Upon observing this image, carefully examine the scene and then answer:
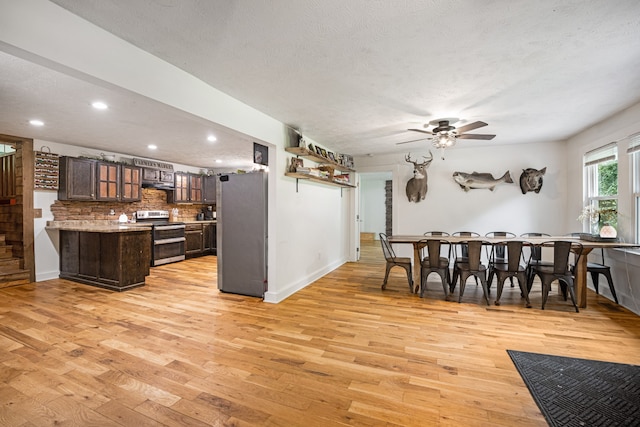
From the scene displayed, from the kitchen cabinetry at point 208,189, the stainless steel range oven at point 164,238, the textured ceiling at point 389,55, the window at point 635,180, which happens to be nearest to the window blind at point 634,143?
the window at point 635,180

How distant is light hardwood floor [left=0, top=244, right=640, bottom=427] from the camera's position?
1788mm

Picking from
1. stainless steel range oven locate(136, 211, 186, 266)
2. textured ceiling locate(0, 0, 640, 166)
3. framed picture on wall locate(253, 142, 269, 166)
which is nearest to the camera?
textured ceiling locate(0, 0, 640, 166)

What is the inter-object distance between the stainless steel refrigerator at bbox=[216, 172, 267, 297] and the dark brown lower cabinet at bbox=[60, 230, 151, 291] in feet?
4.93

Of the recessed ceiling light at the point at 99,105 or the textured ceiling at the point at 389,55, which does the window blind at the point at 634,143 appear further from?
the recessed ceiling light at the point at 99,105

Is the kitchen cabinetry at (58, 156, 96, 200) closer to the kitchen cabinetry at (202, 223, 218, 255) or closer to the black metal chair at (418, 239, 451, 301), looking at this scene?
the kitchen cabinetry at (202, 223, 218, 255)

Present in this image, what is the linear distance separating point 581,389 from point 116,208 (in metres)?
7.74

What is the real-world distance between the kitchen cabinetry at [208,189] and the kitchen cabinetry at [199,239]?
2.58 feet

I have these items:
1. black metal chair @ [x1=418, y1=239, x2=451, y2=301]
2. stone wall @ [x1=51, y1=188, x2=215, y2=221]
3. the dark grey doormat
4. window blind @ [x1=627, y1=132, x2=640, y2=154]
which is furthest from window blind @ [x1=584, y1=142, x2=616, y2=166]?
stone wall @ [x1=51, y1=188, x2=215, y2=221]

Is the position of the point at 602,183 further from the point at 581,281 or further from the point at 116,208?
the point at 116,208

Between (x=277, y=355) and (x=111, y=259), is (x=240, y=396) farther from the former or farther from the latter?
(x=111, y=259)

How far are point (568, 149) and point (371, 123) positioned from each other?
3.88 metres

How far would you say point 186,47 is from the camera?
82.5 inches

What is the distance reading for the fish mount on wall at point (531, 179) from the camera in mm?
5262

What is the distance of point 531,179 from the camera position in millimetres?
5297
